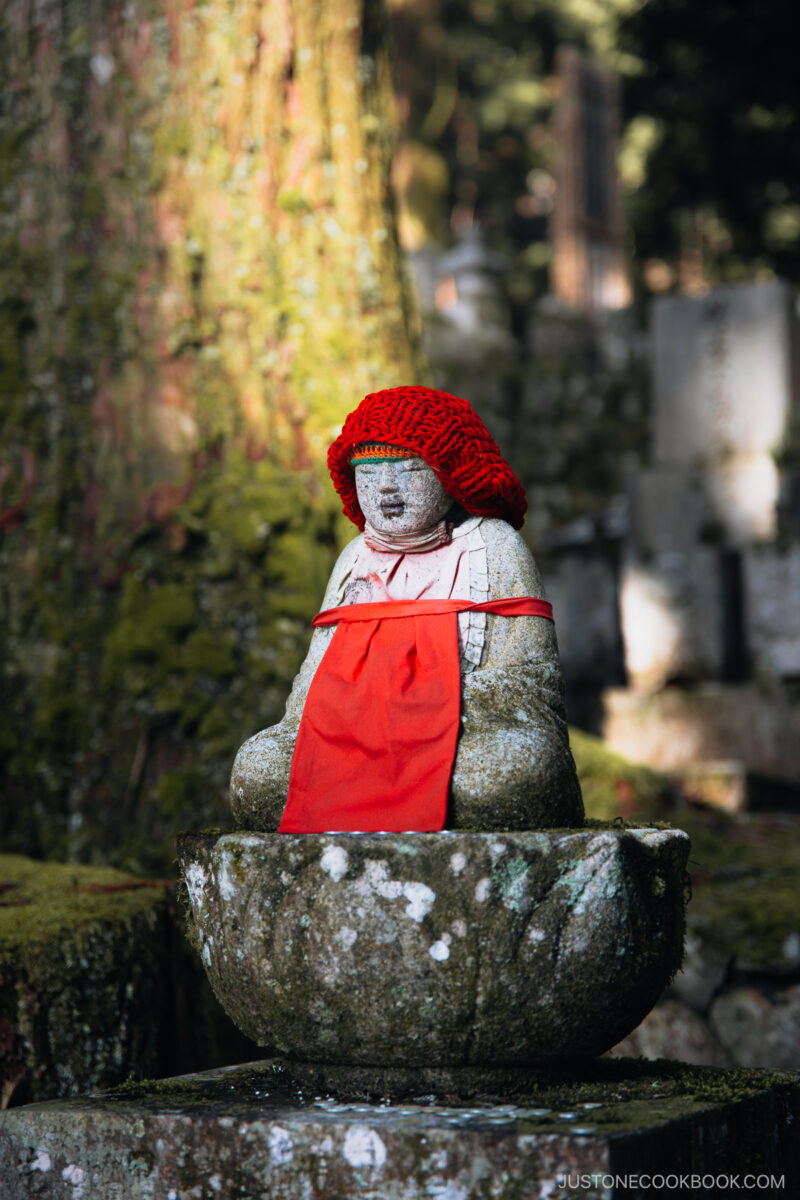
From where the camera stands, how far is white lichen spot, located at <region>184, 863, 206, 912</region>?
2.81m

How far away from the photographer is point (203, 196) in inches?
198

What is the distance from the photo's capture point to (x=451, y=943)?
2.52m

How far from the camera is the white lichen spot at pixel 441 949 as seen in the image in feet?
8.26

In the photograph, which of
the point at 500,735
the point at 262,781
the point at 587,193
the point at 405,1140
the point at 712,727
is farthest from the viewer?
the point at 587,193

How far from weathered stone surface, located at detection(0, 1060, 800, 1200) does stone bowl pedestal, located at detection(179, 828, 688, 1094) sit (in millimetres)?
129

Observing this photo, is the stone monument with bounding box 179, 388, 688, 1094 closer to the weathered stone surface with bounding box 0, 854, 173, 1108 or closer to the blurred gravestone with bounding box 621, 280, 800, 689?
the weathered stone surface with bounding box 0, 854, 173, 1108

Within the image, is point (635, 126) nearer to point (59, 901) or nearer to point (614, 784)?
point (614, 784)

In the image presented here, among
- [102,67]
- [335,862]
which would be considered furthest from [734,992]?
[102,67]

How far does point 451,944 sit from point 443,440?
3.83ft

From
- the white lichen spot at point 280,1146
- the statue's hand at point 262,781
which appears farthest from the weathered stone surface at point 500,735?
the white lichen spot at point 280,1146

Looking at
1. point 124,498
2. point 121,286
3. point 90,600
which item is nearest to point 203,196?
point 121,286

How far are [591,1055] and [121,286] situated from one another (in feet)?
11.4

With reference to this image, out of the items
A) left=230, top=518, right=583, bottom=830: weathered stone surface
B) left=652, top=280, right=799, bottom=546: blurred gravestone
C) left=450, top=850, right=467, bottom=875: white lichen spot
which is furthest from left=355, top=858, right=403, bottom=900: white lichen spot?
left=652, top=280, right=799, bottom=546: blurred gravestone

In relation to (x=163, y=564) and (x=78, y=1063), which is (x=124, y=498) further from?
(x=78, y=1063)
